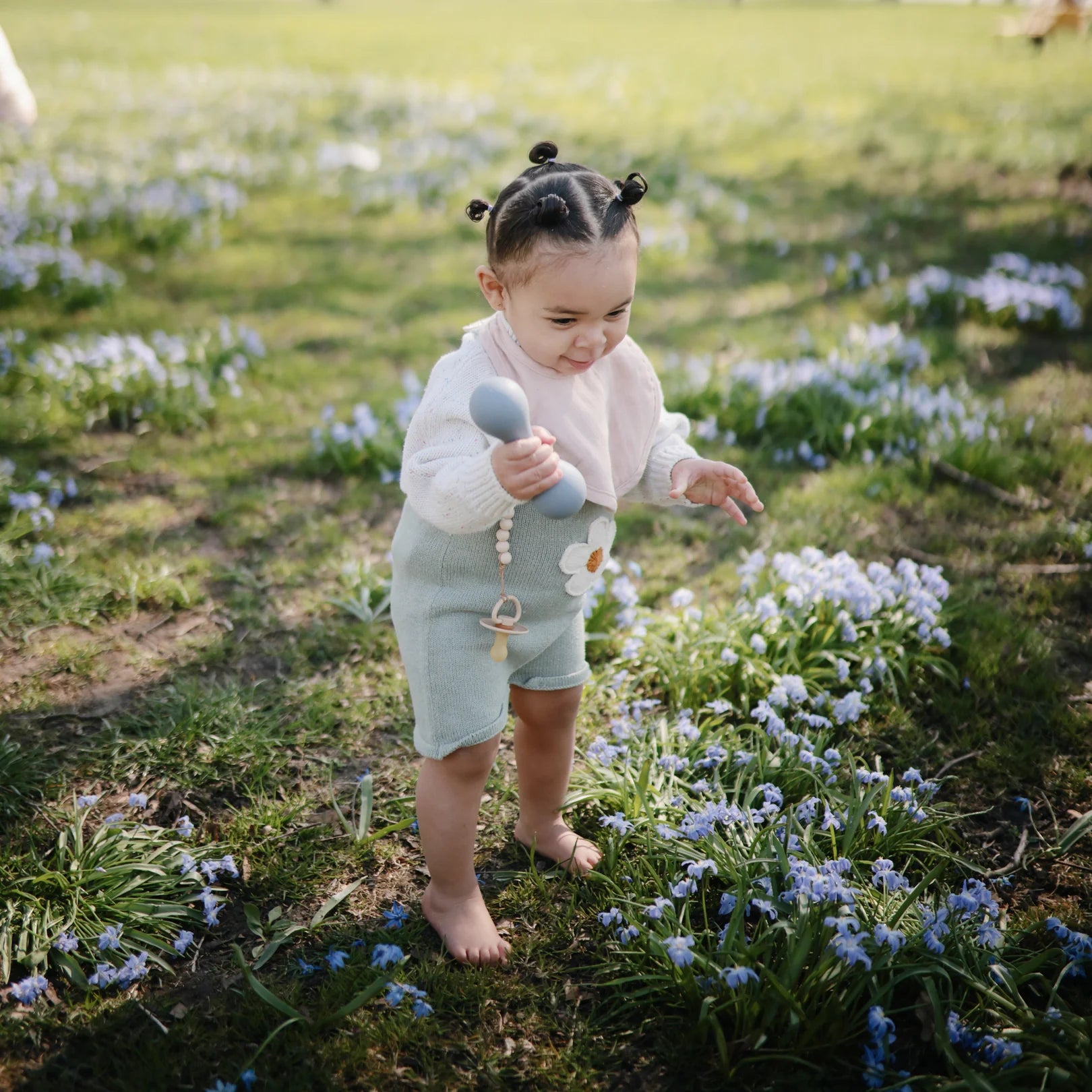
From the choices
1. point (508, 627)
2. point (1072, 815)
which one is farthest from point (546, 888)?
point (1072, 815)

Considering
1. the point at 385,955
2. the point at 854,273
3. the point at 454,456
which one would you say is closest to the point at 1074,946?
the point at 385,955

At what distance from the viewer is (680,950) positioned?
7.00 ft

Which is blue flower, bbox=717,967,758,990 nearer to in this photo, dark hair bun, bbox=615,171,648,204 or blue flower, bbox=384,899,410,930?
blue flower, bbox=384,899,410,930

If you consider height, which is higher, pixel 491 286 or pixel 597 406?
pixel 491 286

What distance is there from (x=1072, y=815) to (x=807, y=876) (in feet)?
3.46

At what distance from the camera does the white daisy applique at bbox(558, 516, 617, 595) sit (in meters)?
2.24

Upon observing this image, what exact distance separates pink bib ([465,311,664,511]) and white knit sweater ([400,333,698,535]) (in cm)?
6

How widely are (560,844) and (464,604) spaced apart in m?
0.84

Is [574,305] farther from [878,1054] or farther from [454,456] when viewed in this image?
[878,1054]

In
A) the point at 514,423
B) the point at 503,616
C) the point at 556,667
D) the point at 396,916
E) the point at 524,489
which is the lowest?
the point at 396,916

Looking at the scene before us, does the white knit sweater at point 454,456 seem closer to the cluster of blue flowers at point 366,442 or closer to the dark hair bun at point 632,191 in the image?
the dark hair bun at point 632,191

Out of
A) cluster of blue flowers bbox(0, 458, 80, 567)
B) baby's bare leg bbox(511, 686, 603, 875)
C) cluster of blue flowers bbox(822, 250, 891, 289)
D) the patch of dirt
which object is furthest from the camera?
cluster of blue flowers bbox(822, 250, 891, 289)

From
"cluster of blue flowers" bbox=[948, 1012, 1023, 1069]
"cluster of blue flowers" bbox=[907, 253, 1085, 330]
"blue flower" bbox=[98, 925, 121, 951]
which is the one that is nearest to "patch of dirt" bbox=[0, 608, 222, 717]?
"blue flower" bbox=[98, 925, 121, 951]

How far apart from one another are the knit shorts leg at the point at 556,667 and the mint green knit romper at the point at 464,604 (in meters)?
0.14
